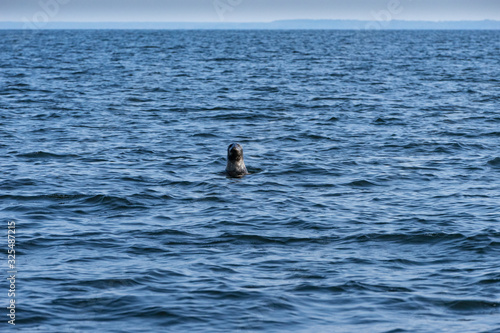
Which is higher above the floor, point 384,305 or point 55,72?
point 55,72

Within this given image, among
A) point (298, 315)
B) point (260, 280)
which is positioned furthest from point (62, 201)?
point (298, 315)

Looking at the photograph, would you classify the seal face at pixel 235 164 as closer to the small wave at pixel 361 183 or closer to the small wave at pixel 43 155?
the small wave at pixel 361 183

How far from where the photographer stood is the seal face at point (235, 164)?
19062mm

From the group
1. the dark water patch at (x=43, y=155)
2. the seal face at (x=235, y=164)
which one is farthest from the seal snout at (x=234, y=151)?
the dark water patch at (x=43, y=155)

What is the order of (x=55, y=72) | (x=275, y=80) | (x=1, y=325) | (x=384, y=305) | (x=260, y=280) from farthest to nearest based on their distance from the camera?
(x=55, y=72) → (x=275, y=80) → (x=260, y=280) → (x=384, y=305) → (x=1, y=325)

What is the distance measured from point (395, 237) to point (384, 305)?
137 inches

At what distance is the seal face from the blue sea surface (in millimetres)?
523

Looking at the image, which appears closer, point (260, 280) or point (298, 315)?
point (298, 315)

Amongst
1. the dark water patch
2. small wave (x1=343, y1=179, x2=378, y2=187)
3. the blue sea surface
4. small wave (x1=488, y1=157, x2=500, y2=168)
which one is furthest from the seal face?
small wave (x1=488, y1=157, x2=500, y2=168)

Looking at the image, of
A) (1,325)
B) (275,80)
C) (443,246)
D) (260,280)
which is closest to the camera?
(1,325)

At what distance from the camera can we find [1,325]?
9.80 meters

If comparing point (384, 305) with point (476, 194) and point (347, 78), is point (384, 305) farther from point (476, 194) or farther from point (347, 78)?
point (347, 78)

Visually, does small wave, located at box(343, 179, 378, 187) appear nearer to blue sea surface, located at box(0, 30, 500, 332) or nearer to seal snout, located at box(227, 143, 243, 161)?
blue sea surface, located at box(0, 30, 500, 332)

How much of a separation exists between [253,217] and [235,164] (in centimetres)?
416
